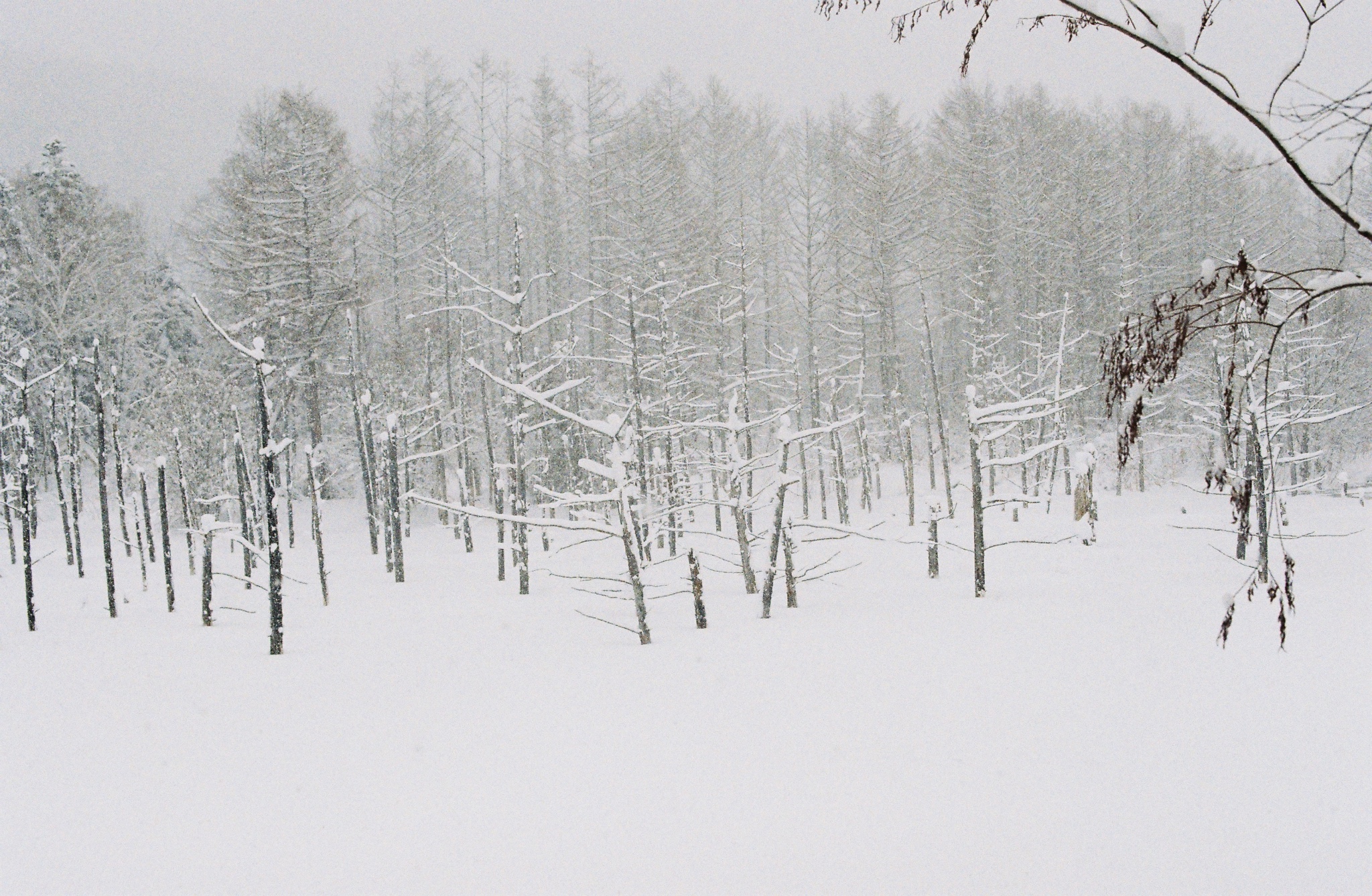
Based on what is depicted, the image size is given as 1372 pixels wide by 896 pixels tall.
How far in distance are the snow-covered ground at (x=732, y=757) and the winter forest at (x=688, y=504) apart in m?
0.05

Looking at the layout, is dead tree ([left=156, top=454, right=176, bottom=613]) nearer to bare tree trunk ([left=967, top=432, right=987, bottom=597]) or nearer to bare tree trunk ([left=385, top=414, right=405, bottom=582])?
bare tree trunk ([left=385, top=414, right=405, bottom=582])

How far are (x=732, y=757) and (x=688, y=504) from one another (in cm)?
458

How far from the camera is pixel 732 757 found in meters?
5.53

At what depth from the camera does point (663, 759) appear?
5.57m

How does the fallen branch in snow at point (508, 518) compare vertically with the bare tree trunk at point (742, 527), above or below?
above

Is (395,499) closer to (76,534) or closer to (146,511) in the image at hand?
(146,511)

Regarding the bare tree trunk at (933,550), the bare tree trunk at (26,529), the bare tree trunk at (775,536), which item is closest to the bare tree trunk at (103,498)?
the bare tree trunk at (26,529)

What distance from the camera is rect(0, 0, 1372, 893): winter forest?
4.49 metres

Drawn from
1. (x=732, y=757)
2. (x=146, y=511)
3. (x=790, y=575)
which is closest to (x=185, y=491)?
(x=146, y=511)

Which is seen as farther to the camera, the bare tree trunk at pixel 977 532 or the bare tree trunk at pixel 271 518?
the bare tree trunk at pixel 977 532

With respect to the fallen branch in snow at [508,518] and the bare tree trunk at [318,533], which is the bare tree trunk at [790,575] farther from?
the bare tree trunk at [318,533]

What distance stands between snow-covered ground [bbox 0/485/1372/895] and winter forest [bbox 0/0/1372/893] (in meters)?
0.05

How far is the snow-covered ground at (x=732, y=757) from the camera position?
13.9 feet

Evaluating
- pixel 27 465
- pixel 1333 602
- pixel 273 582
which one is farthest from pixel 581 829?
pixel 27 465
